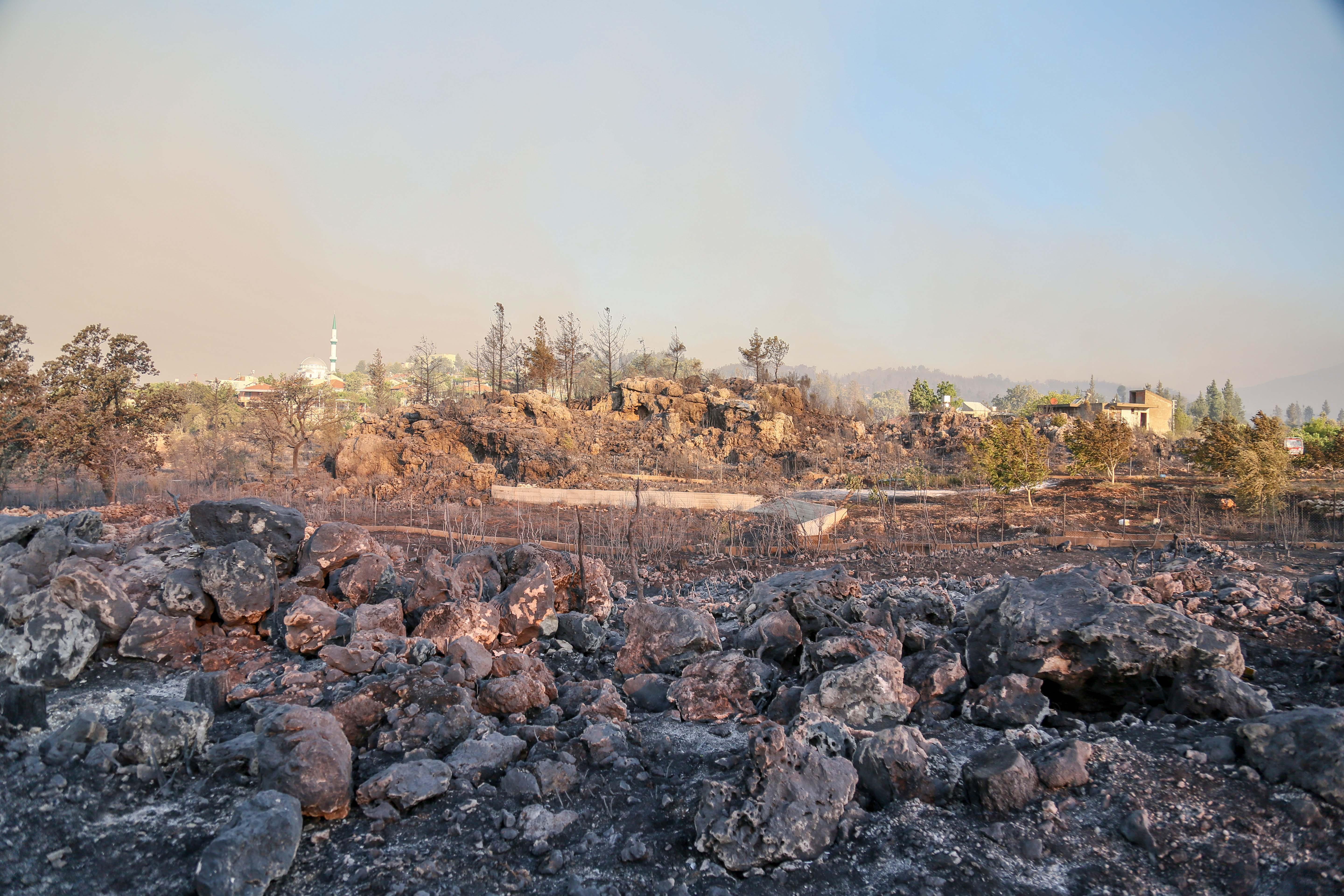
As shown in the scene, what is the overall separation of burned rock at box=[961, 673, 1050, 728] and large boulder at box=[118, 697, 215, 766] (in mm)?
4126

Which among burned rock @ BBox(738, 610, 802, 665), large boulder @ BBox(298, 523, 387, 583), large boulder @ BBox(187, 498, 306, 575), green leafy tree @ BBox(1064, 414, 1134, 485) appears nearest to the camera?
burned rock @ BBox(738, 610, 802, 665)

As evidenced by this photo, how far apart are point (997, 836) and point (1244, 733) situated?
1.23m

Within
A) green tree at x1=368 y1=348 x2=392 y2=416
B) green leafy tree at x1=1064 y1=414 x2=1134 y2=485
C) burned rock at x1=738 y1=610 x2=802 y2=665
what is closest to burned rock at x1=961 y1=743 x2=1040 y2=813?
burned rock at x1=738 y1=610 x2=802 y2=665

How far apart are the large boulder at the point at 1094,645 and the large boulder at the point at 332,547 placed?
556 cm

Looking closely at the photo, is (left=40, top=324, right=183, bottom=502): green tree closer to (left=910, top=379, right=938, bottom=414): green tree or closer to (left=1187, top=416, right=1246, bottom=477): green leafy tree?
(left=1187, top=416, right=1246, bottom=477): green leafy tree

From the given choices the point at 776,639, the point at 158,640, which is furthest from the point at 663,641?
the point at 158,640

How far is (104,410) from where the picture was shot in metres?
16.8

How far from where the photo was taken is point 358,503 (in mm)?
16344

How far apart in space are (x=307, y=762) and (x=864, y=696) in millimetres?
2858

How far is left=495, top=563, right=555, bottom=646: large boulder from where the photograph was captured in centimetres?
538

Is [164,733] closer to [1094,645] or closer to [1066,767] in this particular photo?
[1066,767]

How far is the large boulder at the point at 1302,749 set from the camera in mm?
2436

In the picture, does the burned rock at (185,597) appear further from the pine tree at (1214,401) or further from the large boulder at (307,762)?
the pine tree at (1214,401)

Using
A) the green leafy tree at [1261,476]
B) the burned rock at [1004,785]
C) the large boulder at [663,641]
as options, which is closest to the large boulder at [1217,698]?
the burned rock at [1004,785]
